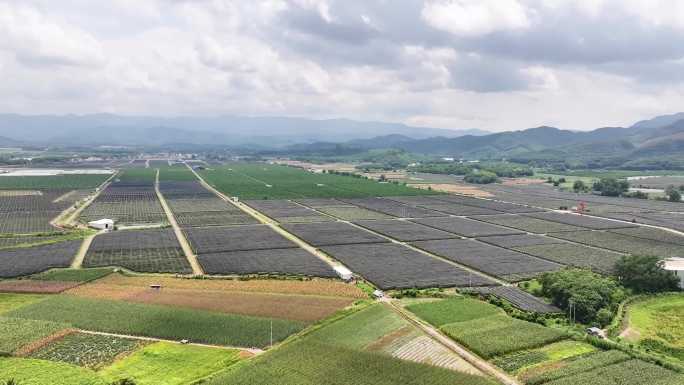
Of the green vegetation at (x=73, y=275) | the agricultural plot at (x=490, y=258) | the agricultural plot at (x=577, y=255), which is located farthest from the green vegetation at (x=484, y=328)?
the green vegetation at (x=73, y=275)

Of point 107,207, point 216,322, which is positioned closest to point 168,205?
point 107,207

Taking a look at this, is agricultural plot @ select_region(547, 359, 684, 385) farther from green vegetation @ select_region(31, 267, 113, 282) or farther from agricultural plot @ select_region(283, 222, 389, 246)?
green vegetation @ select_region(31, 267, 113, 282)

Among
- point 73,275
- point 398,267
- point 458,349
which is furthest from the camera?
point 398,267

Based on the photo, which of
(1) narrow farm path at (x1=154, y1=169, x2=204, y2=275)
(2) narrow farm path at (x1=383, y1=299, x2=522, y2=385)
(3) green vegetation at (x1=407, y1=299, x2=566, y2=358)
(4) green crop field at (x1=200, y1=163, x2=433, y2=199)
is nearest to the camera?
(2) narrow farm path at (x1=383, y1=299, x2=522, y2=385)

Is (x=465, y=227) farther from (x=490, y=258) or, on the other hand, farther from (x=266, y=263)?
(x=266, y=263)

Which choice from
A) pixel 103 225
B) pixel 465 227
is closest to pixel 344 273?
pixel 465 227

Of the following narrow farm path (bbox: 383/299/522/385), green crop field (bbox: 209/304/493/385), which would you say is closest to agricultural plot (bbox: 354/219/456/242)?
narrow farm path (bbox: 383/299/522/385)
